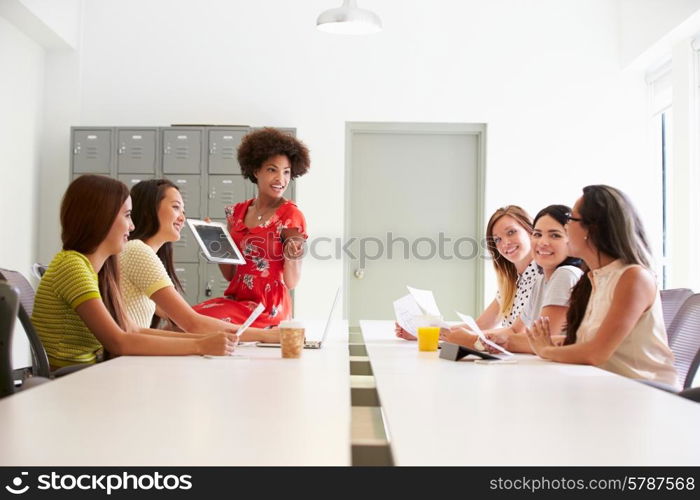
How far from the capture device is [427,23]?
6625 mm

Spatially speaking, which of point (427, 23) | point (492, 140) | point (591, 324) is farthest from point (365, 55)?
point (591, 324)

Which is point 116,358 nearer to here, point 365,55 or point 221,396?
point 221,396

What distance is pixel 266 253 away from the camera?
336 centimetres

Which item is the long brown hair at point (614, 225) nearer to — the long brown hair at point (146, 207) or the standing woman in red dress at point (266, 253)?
the standing woman in red dress at point (266, 253)

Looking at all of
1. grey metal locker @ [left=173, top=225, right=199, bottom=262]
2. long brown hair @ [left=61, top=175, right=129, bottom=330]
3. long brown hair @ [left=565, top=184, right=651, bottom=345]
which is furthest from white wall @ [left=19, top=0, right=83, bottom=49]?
long brown hair @ [left=565, top=184, right=651, bottom=345]

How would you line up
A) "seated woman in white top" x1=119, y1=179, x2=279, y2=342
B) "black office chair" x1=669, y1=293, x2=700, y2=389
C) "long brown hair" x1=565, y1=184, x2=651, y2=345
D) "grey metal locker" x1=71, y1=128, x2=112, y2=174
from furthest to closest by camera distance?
1. "grey metal locker" x1=71, y1=128, x2=112, y2=174
2. "seated woman in white top" x1=119, y1=179, x2=279, y2=342
3. "black office chair" x1=669, y1=293, x2=700, y2=389
4. "long brown hair" x1=565, y1=184, x2=651, y2=345

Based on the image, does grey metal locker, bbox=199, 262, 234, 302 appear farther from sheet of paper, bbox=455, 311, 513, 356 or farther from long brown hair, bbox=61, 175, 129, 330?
sheet of paper, bbox=455, 311, 513, 356

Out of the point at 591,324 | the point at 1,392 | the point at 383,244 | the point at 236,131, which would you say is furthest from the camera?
the point at 383,244

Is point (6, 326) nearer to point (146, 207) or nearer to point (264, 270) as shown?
point (146, 207)

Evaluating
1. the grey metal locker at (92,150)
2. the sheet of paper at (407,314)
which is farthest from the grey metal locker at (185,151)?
the sheet of paper at (407,314)

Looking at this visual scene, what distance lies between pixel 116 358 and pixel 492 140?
478 cm

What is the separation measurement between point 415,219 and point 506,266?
3.09m

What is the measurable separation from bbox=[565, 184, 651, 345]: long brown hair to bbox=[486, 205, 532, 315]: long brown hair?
3.43 ft

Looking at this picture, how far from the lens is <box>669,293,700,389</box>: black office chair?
8.41 feet
